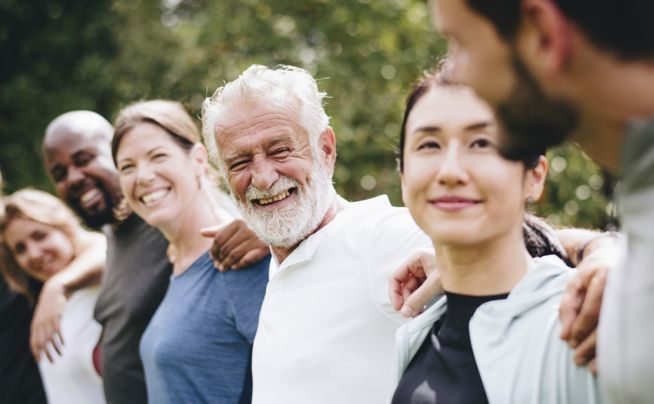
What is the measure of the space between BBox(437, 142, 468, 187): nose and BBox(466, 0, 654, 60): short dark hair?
0.55m

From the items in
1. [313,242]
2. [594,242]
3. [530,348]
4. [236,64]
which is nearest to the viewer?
[530,348]

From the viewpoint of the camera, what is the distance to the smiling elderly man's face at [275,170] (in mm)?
2486

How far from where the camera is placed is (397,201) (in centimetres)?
823

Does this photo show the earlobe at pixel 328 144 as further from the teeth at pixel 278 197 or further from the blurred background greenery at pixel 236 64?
the blurred background greenery at pixel 236 64

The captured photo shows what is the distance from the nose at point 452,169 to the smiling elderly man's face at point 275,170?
848 millimetres

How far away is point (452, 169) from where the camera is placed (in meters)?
1.68

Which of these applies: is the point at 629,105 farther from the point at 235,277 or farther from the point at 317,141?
the point at 235,277

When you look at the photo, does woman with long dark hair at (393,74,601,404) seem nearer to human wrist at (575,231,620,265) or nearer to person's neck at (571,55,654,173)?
human wrist at (575,231,620,265)

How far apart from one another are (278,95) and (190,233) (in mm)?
917

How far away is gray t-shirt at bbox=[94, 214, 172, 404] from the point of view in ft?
11.5

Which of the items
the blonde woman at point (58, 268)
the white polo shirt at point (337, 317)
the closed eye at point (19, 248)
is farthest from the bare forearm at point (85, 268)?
the white polo shirt at point (337, 317)

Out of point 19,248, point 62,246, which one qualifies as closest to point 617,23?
point 62,246

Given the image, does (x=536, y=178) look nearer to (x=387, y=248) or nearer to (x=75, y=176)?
(x=387, y=248)

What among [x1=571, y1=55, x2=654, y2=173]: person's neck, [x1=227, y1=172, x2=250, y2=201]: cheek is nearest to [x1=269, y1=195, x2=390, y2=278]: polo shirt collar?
[x1=227, y1=172, x2=250, y2=201]: cheek
